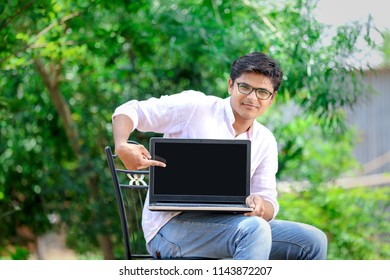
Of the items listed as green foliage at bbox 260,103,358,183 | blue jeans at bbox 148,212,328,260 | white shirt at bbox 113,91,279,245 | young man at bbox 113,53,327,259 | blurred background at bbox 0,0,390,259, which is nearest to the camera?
blue jeans at bbox 148,212,328,260

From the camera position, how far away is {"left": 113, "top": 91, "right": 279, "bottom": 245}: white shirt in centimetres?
226

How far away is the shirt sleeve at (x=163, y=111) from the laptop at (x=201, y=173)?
13 cm

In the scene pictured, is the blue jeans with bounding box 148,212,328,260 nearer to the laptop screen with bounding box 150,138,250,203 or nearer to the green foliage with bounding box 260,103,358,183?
the laptop screen with bounding box 150,138,250,203

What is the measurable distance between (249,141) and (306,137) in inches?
152

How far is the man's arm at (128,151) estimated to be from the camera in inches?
84.4

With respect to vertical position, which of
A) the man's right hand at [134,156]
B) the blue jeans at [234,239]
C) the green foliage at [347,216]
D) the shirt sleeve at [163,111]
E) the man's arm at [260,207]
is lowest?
the green foliage at [347,216]

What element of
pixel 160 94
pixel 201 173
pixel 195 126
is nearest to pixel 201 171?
pixel 201 173

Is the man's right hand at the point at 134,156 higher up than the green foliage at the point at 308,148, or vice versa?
the man's right hand at the point at 134,156

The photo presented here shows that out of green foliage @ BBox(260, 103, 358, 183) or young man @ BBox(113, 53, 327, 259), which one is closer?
young man @ BBox(113, 53, 327, 259)

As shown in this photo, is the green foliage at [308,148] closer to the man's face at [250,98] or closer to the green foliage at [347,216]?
the green foliage at [347,216]

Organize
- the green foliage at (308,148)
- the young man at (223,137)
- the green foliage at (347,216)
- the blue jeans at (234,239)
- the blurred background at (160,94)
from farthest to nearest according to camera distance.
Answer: the green foliage at (347,216) < the green foliage at (308,148) < the blurred background at (160,94) < the young man at (223,137) < the blue jeans at (234,239)

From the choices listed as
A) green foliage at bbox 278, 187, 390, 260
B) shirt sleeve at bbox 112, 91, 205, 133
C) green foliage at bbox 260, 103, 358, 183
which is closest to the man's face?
shirt sleeve at bbox 112, 91, 205, 133

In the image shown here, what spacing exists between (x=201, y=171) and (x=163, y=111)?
0.21m

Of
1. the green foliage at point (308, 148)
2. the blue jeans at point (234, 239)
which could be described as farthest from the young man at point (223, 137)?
the green foliage at point (308, 148)
